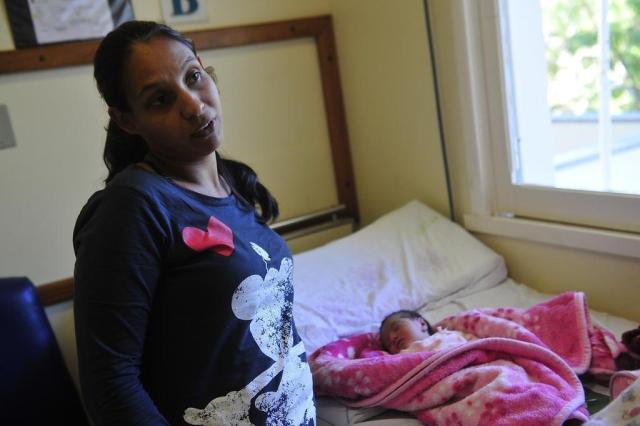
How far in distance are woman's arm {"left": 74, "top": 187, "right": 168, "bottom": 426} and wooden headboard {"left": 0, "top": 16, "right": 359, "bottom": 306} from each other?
1.21 m

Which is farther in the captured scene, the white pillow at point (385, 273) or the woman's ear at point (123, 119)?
the white pillow at point (385, 273)

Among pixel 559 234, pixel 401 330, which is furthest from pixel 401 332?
pixel 559 234

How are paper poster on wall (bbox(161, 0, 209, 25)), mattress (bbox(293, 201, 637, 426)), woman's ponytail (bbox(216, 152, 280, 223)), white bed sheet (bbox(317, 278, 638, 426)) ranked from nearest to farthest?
woman's ponytail (bbox(216, 152, 280, 223)), white bed sheet (bbox(317, 278, 638, 426)), mattress (bbox(293, 201, 637, 426)), paper poster on wall (bbox(161, 0, 209, 25))

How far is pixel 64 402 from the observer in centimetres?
171

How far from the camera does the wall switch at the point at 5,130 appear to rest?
1.72m

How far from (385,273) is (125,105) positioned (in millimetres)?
1094

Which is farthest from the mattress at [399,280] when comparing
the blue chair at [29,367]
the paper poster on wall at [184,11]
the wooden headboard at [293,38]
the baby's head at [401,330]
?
the paper poster on wall at [184,11]

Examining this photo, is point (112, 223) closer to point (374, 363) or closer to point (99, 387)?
point (99, 387)

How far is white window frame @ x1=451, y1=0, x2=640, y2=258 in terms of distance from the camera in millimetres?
1549

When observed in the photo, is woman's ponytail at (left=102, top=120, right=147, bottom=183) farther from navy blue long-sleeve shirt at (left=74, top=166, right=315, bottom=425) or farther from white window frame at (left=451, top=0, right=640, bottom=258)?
white window frame at (left=451, top=0, right=640, bottom=258)

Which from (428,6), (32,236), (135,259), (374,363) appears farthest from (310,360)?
(428,6)

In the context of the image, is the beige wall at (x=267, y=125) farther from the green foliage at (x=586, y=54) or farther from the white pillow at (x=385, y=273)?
the green foliage at (x=586, y=54)

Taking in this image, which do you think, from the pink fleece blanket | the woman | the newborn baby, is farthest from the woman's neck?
the newborn baby

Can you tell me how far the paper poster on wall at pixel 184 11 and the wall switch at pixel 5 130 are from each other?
61 cm
